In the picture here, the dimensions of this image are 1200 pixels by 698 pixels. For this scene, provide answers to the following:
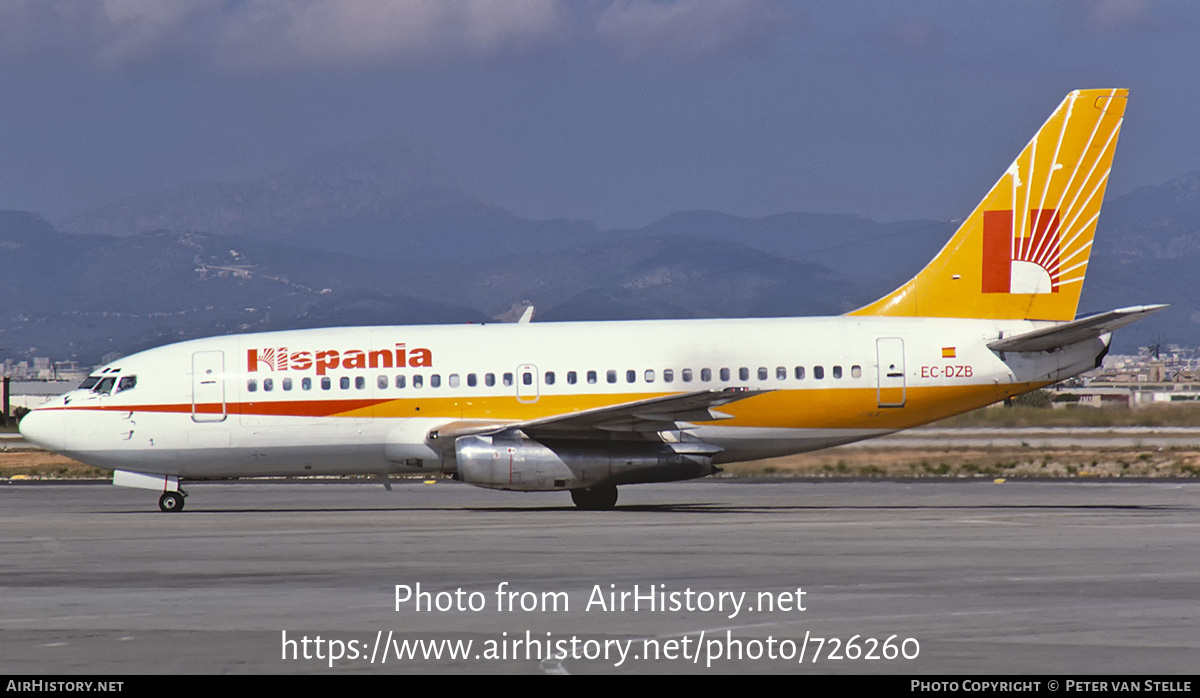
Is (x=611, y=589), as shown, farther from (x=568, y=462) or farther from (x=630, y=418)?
(x=630, y=418)

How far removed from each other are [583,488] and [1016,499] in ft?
29.7

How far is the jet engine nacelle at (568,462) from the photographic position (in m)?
27.2

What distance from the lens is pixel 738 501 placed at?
3095 centimetres

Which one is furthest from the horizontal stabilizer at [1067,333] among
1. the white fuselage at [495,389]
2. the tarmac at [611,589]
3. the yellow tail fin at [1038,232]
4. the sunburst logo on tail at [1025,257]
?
the tarmac at [611,589]

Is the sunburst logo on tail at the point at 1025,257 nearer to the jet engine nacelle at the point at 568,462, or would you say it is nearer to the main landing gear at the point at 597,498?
the jet engine nacelle at the point at 568,462

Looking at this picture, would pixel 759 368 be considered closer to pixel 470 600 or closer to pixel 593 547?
pixel 593 547

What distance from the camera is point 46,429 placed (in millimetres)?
29234

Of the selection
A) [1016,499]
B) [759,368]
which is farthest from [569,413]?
[1016,499]

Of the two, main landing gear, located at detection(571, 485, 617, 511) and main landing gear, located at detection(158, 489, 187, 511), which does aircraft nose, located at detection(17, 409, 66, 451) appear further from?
main landing gear, located at detection(571, 485, 617, 511)

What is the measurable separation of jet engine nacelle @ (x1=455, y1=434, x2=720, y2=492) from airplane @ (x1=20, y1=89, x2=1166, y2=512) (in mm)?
546

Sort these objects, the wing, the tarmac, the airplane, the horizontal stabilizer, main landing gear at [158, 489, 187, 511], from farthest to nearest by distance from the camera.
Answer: main landing gear at [158, 489, 187, 511] → the airplane → the horizontal stabilizer → the wing → the tarmac

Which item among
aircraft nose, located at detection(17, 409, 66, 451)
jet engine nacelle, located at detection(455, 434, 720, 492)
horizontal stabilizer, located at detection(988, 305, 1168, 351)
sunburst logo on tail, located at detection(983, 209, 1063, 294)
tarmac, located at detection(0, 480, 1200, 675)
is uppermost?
sunburst logo on tail, located at detection(983, 209, 1063, 294)

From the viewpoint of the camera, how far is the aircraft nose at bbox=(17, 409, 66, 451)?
95.8 ft

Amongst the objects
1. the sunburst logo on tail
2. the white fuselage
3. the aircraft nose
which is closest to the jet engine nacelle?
the white fuselage
